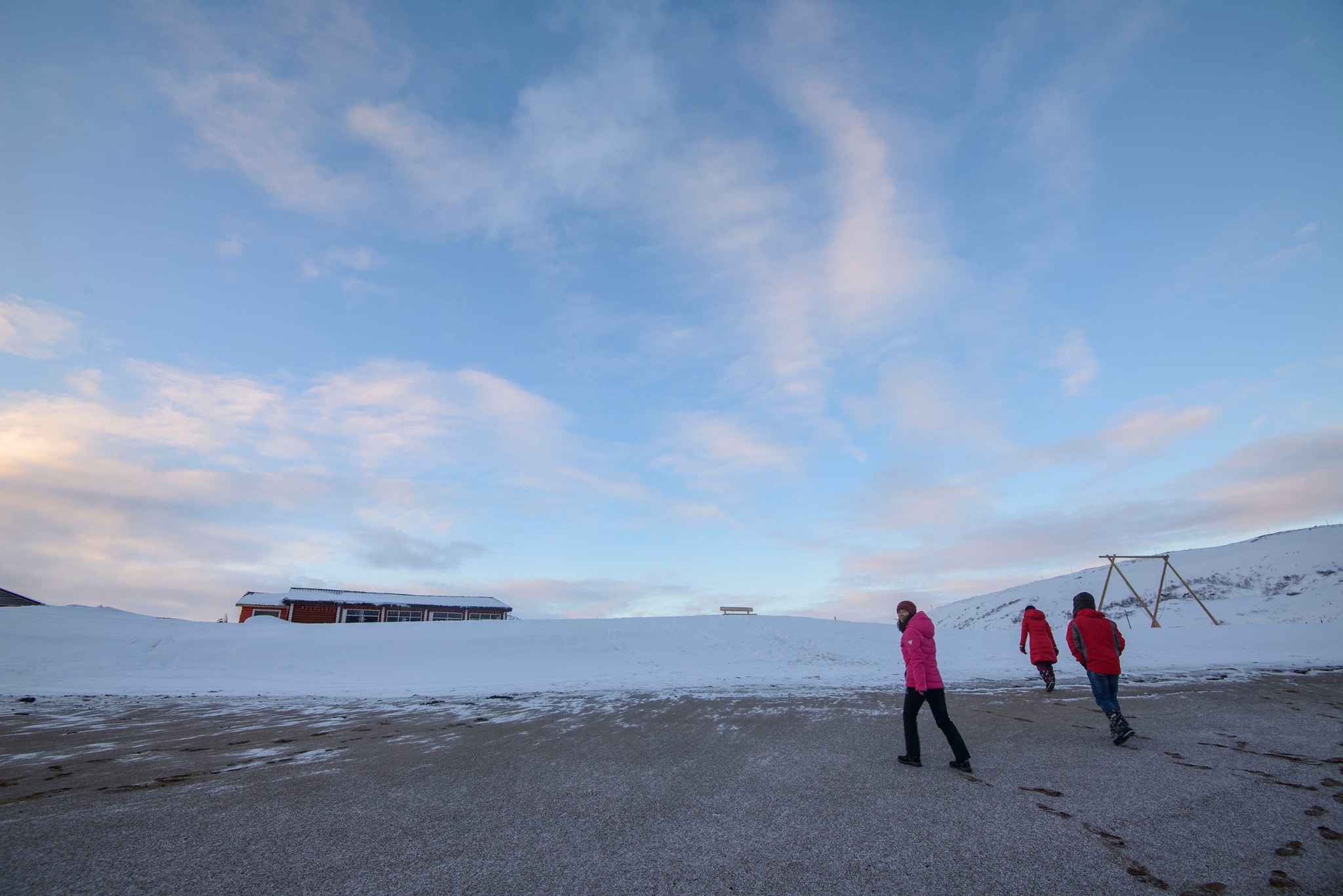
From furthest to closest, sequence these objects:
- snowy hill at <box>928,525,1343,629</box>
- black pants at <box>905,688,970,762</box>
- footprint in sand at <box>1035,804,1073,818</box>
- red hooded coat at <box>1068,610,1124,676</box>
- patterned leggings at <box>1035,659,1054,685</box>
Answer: snowy hill at <box>928,525,1343,629</box> < patterned leggings at <box>1035,659,1054,685</box> < red hooded coat at <box>1068,610,1124,676</box> < black pants at <box>905,688,970,762</box> < footprint in sand at <box>1035,804,1073,818</box>

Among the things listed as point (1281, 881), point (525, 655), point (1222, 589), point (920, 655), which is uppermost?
point (1222, 589)

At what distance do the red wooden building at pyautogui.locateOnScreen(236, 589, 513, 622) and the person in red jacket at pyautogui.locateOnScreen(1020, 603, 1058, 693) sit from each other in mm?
41601

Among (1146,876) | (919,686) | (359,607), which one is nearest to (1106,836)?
(1146,876)

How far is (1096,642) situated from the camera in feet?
27.5

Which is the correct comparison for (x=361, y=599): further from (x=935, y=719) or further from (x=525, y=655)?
(x=935, y=719)

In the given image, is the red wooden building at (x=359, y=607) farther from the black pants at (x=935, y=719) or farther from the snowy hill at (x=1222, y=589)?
the black pants at (x=935, y=719)

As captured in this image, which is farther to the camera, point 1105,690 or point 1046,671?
point 1046,671

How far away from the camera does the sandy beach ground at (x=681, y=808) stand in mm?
3670

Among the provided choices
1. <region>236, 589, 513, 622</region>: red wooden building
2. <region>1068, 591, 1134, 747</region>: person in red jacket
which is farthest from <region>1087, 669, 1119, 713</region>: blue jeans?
<region>236, 589, 513, 622</region>: red wooden building

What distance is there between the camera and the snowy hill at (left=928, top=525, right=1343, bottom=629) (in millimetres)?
30828

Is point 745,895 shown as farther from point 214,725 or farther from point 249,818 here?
point 214,725

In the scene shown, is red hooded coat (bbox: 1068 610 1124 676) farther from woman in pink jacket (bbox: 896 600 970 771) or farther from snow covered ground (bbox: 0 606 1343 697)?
snow covered ground (bbox: 0 606 1343 697)

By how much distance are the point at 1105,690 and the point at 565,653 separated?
17796mm

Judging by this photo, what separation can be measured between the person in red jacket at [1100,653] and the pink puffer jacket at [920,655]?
2.74 m
